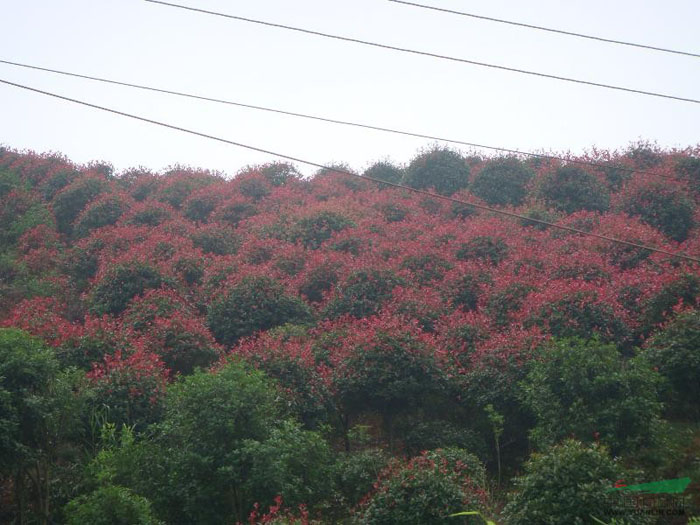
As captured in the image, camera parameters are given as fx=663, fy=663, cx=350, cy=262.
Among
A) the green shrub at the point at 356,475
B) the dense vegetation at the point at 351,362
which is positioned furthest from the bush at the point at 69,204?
the green shrub at the point at 356,475

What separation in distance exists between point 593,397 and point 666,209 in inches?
465

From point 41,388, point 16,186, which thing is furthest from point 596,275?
point 16,186

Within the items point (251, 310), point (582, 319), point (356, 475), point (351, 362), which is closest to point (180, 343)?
point (251, 310)

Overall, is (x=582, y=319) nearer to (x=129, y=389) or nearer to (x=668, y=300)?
(x=668, y=300)

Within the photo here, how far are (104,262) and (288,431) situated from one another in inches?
434

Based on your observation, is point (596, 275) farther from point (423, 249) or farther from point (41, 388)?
point (41, 388)

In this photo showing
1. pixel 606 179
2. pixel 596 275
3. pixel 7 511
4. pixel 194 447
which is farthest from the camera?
pixel 606 179

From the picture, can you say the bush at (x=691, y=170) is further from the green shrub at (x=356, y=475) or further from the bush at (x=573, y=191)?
the green shrub at (x=356, y=475)

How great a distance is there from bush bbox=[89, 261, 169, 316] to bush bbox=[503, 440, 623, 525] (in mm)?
10687

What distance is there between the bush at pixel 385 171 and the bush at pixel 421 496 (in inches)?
922

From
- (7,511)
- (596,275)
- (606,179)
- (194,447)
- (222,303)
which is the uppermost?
(606,179)

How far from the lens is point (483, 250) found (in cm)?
1873

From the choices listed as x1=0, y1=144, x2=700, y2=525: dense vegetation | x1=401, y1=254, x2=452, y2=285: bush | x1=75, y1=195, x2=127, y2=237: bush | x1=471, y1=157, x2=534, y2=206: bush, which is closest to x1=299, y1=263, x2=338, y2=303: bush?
x1=0, y1=144, x2=700, y2=525: dense vegetation

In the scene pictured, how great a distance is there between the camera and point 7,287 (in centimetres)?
1850
